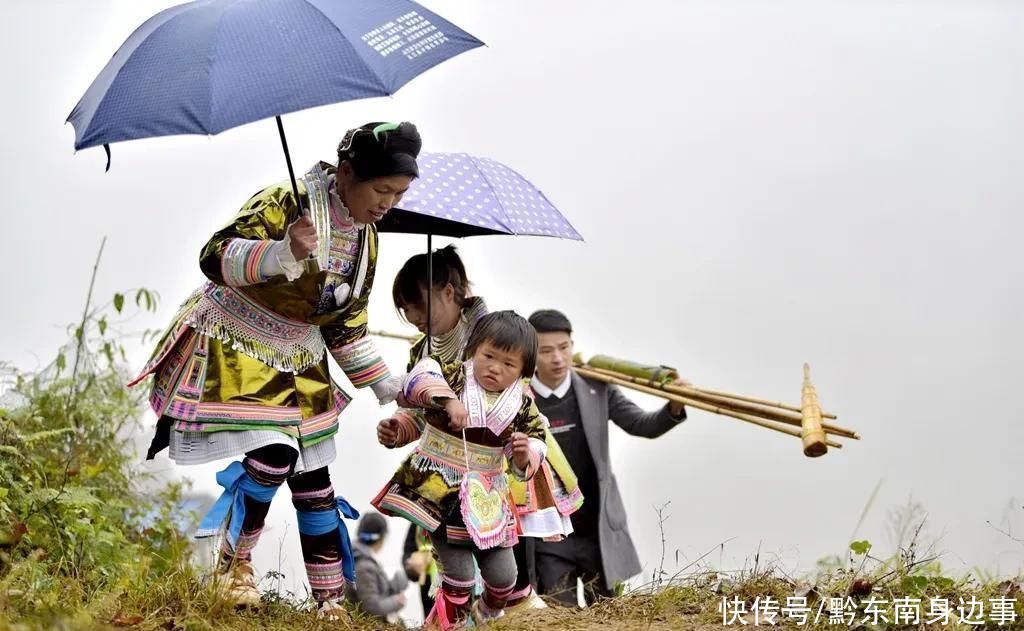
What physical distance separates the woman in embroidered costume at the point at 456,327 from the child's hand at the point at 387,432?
1.22 ft

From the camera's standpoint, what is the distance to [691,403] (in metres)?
5.82

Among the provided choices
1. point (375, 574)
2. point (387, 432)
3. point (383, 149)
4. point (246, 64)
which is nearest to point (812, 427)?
point (387, 432)

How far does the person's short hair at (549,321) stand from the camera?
6.10 metres

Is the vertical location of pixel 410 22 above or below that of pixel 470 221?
above

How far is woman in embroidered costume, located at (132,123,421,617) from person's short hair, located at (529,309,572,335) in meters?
2.02

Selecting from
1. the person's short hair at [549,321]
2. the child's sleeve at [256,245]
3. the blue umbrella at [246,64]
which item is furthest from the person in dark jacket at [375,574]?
the blue umbrella at [246,64]

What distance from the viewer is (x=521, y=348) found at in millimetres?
4277

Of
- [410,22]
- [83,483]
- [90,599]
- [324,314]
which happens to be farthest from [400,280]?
[83,483]

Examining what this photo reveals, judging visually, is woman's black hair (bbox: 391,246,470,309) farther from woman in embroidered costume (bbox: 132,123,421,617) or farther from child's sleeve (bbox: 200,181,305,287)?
child's sleeve (bbox: 200,181,305,287)

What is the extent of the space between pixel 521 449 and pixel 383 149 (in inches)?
44.0

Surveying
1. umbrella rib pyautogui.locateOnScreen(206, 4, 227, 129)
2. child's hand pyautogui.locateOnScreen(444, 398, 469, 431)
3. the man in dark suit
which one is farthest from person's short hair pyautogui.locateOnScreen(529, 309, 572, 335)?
umbrella rib pyautogui.locateOnScreen(206, 4, 227, 129)

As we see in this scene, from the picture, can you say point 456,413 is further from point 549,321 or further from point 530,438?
point 549,321

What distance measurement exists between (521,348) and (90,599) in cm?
156

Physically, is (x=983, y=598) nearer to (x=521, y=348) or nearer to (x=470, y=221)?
(x=521, y=348)
